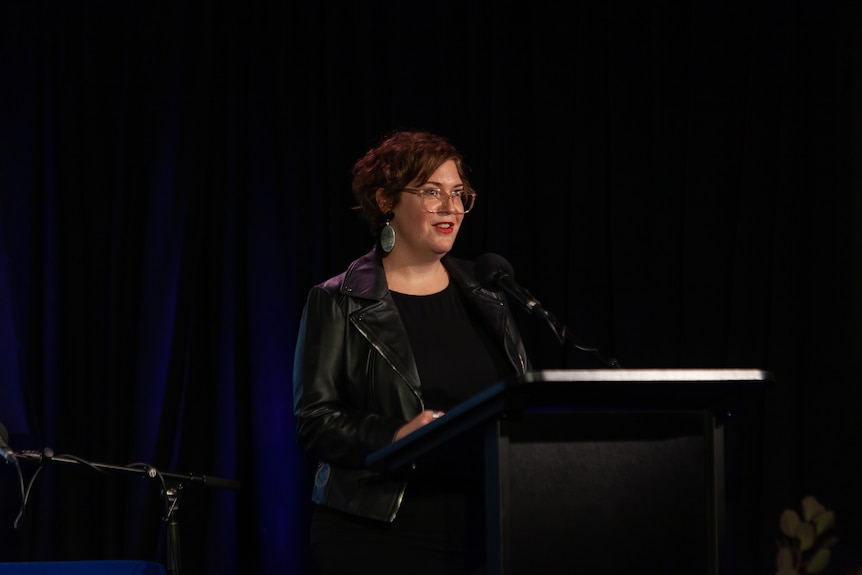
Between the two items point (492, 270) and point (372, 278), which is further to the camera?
point (372, 278)

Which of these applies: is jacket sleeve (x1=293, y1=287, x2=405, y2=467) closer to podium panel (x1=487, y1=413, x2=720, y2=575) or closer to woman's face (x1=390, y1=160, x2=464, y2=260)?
woman's face (x1=390, y1=160, x2=464, y2=260)

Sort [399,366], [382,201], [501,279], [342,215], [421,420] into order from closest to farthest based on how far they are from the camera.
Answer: [421,420] → [501,279] → [399,366] → [382,201] → [342,215]

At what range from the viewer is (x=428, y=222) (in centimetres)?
249

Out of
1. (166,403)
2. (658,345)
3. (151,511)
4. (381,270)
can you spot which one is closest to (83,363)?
(166,403)

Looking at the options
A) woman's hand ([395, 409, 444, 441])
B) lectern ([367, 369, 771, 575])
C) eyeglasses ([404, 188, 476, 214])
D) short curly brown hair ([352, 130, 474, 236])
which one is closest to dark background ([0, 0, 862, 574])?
short curly brown hair ([352, 130, 474, 236])

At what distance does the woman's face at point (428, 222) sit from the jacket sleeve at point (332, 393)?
0.87 ft

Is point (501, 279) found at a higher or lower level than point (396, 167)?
lower

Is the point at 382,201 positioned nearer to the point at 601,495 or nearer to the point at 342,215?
the point at 342,215

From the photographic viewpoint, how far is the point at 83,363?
3326 mm

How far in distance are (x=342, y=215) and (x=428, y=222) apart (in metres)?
1.08

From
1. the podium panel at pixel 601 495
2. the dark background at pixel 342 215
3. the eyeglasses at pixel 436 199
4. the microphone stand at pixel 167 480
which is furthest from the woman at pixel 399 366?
the dark background at pixel 342 215

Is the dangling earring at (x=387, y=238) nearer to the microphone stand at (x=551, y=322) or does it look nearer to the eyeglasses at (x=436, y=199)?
the eyeglasses at (x=436, y=199)

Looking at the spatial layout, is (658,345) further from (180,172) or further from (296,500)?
(180,172)

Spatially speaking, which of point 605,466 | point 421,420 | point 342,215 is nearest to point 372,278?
point 421,420
